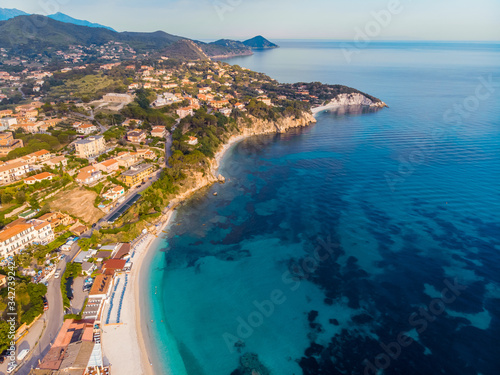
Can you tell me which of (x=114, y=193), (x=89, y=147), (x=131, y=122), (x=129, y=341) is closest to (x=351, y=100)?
(x=131, y=122)

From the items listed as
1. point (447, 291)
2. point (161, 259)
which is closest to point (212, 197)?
point (161, 259)

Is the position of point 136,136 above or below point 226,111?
below

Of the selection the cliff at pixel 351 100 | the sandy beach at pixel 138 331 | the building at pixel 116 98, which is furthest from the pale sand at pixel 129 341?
the cliff at pixel 351 100

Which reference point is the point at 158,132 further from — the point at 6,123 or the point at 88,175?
the point at 6,123

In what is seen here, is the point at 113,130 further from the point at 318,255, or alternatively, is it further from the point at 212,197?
the point at 318,255

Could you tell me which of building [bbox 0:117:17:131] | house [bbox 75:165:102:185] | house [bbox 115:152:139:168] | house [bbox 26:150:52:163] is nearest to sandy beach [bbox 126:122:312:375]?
house [bbox 75:165:102:185]

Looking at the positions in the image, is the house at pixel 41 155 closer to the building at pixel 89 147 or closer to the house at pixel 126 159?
the building at pixel 89 147
